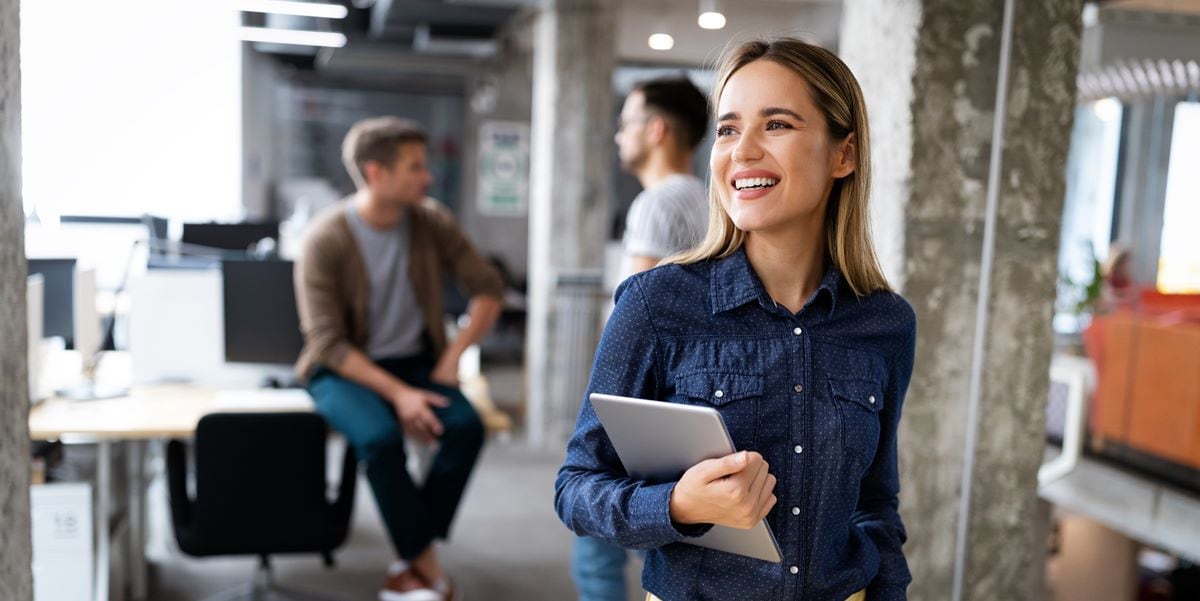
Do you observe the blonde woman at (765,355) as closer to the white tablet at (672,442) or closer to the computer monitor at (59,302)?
the white tablet at (672,442)

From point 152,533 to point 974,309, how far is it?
3.61 meters

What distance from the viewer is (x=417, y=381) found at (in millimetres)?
3730

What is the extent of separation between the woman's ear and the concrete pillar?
1.00 meters

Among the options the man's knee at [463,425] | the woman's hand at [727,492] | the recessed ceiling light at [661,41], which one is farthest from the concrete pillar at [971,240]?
the recessed ceiling light at [661,41]

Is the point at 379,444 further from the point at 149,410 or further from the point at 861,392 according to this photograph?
the point at 861,392

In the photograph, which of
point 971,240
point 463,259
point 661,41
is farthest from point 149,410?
point 661,41

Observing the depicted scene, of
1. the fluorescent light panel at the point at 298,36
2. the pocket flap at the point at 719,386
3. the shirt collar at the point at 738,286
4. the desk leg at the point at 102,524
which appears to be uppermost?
the fluorescent light panel at the point at 298,36

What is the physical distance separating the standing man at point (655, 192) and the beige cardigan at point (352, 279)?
1.19 metres

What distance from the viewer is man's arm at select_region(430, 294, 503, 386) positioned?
12.3 ft

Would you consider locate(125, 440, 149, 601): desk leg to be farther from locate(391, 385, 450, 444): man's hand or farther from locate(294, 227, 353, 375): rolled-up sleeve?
locate(391, 385, 450, 444): man's hand

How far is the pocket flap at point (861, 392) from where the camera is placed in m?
1.35

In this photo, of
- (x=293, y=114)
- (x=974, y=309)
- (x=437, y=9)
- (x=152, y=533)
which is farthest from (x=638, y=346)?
(x=293, y=114)

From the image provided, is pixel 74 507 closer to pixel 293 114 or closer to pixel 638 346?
pixel 638 346

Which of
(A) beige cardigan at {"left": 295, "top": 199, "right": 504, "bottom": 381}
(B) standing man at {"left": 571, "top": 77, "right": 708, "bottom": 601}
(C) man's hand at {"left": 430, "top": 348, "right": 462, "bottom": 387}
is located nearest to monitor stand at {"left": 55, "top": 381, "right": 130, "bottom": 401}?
(A) beige cardigan at {"left": 295, "top": 199, "right": 504, "bottom": 381}
